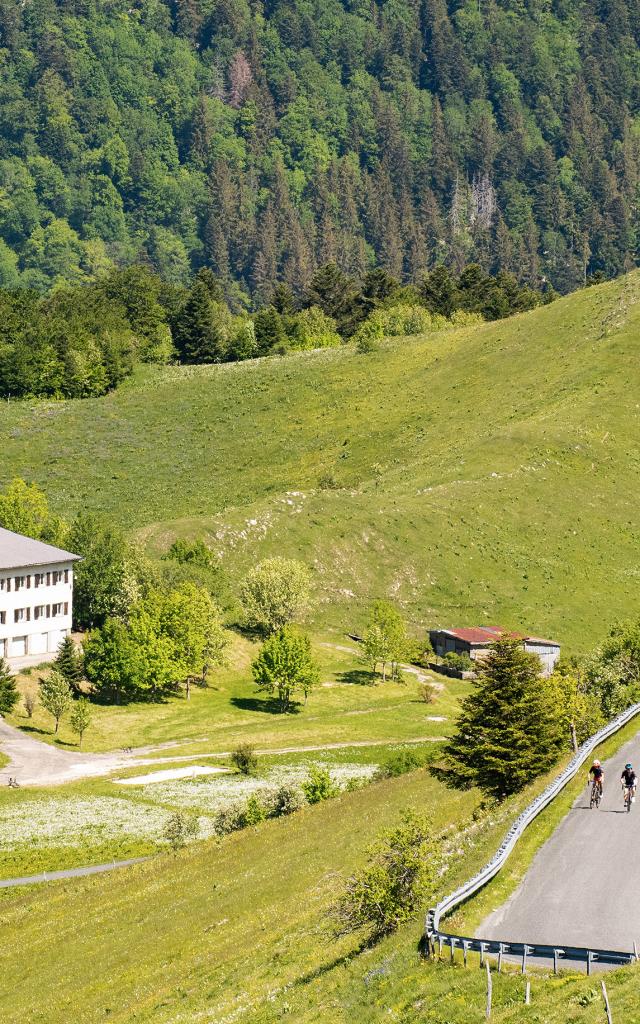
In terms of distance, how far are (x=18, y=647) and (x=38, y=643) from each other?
1753 mm

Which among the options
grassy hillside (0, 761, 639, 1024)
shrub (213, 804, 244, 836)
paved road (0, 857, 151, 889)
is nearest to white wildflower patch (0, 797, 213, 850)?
shrub (213, 804, 244, 836)

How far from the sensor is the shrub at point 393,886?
43.3 m

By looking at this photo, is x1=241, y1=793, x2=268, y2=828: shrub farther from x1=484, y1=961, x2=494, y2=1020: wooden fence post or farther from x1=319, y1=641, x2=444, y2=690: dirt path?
x1=319, y1=641, x2=444, y2=690: dirt path

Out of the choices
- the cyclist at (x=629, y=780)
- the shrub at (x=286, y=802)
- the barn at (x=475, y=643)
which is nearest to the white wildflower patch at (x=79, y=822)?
the shrub at (x=286, y=802)

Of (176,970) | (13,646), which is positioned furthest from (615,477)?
(176,970)

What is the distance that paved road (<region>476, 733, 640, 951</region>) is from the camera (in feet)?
127

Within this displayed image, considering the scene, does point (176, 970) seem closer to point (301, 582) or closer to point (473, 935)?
point (473, 935)

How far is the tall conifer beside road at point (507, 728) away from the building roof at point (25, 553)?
181 ft

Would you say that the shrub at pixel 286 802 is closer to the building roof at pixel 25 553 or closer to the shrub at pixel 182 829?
the shrub at pixel 182 829

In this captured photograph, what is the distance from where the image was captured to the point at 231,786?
280 feet

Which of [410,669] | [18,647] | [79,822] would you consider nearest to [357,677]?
[410,669]

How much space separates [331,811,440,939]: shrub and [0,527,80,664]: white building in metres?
64.9

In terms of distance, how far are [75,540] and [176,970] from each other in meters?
73.2

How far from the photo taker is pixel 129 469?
18850cm
